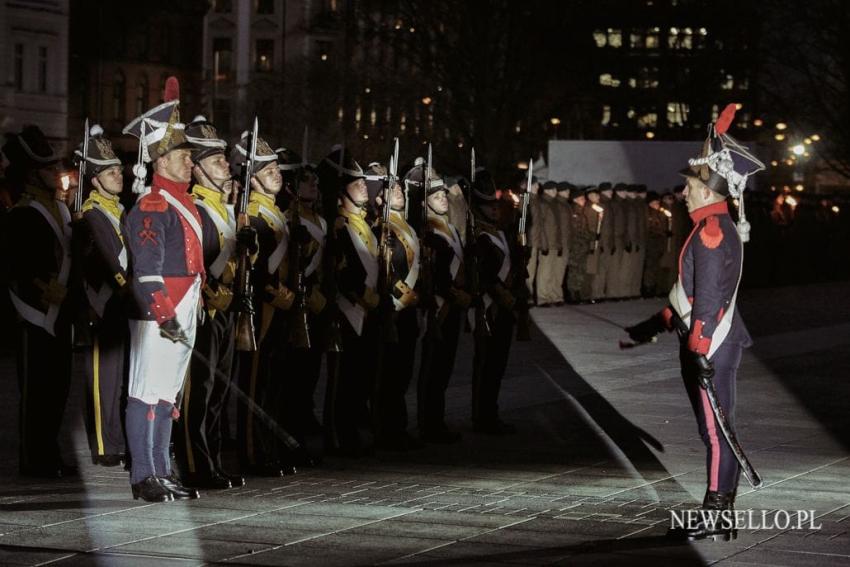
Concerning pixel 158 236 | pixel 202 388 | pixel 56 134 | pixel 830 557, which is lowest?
pixel 830 557

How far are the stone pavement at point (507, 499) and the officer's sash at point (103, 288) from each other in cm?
100

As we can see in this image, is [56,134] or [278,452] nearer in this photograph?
[278,452]

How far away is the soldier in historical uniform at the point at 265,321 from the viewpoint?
39.1 ft

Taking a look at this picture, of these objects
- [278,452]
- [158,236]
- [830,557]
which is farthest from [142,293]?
[830,557]

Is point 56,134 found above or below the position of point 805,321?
above

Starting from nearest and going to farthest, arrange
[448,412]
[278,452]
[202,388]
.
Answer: [202,388] → [278,452] → [448,412]

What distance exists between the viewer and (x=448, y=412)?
15508 millimetres

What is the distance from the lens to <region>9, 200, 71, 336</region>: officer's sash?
39.4ft

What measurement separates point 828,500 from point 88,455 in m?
4.57

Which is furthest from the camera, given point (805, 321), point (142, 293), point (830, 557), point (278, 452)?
point (805, 321)

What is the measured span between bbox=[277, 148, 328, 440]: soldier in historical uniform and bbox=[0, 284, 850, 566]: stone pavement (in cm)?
49

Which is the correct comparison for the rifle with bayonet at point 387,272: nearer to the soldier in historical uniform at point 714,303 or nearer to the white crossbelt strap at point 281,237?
the white crossbelt strap at point 281,237

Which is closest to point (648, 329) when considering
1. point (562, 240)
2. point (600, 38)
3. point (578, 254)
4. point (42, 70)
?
point (562, 240)

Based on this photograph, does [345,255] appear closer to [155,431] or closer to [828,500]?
[155,431]
